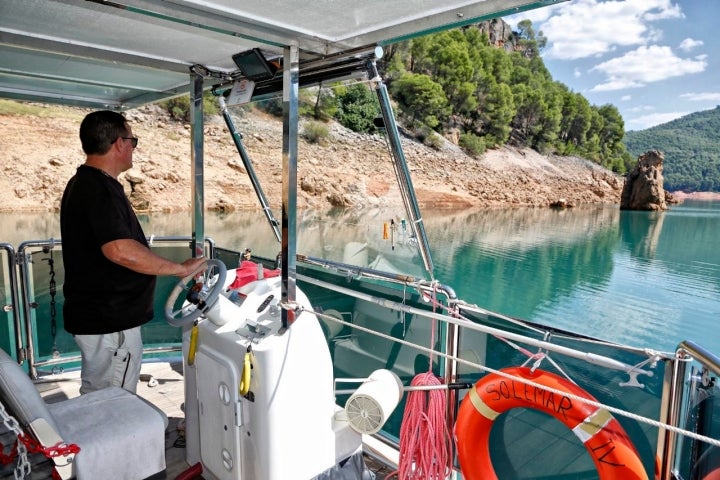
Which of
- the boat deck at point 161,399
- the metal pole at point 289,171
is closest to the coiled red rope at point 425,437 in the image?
the boat deck at point 161,399

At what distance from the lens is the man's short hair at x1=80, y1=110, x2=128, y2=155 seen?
1587mm

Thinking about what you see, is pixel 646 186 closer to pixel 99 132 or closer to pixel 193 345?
pixel 193 345

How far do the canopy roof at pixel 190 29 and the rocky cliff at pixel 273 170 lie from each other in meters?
0.48

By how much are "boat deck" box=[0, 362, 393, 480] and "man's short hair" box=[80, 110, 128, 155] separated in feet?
3.46

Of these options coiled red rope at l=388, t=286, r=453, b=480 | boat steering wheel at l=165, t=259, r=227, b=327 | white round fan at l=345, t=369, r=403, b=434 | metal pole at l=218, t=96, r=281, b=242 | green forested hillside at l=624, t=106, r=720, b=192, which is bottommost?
coiled red rope at l=388, t=286, r=453, b=480

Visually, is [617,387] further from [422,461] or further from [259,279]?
[259,279]

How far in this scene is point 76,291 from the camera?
1.65 m

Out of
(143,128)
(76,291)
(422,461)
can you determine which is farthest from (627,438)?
(143,128)

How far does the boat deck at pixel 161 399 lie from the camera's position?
1779mm

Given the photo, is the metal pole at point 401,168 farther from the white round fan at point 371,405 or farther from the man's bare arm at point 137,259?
the man's bare arm at point 137,259

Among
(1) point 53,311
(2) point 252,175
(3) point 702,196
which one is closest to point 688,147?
(3) point 702,196

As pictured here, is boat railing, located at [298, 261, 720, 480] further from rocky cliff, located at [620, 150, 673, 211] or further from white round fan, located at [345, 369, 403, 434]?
rocky cliff, located at [620, 150, 673, 211]

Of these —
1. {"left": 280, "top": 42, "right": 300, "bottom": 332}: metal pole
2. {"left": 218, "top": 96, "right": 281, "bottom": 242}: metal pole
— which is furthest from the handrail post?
{"left": 218, "top": 96, "right": 281, "bottom": 242}: metal pole

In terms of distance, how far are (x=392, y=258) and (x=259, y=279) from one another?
2.65ft
